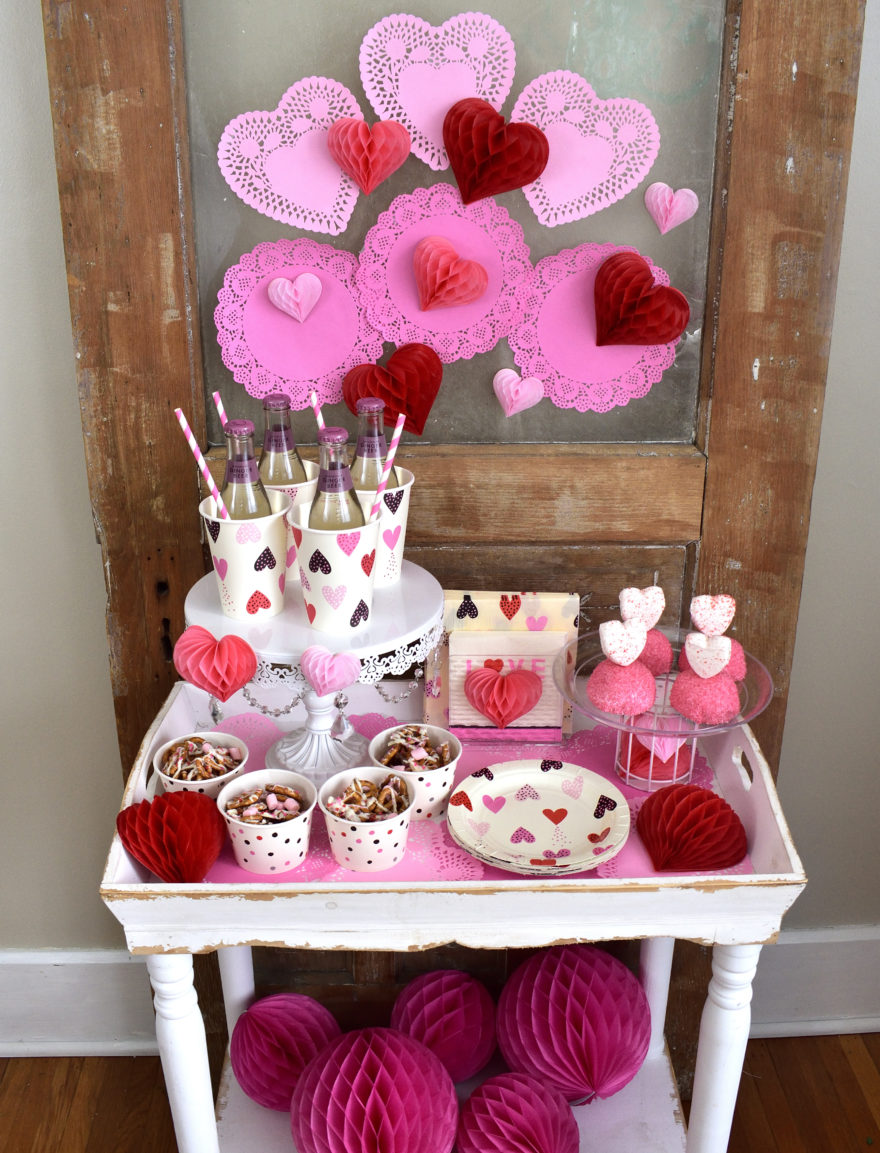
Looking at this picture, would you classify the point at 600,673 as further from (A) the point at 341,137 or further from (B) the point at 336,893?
(A) the point at 341,137

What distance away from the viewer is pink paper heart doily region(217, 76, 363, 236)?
1220 mm

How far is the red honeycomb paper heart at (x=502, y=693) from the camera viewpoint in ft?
4.11

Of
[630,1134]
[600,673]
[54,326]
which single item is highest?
[54,326]

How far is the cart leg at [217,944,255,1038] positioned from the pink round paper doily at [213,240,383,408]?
0.82 metres

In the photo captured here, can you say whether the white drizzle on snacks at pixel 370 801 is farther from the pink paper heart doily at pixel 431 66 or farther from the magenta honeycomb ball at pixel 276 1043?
the pink paper heart doily at pixel 431 66

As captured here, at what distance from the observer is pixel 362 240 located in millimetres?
1280

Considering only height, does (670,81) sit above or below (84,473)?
above

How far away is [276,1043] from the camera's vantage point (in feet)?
4.68

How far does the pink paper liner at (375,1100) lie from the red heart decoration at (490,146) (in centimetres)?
Answer: 109

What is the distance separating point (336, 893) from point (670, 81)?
1.01m

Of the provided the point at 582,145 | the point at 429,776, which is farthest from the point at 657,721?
the point at 582,145

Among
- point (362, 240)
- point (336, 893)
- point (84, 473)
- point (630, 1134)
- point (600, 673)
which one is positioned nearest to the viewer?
point (336, 893)

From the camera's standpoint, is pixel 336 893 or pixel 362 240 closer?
pixel 336 893

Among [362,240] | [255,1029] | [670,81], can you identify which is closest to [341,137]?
[362,240]
